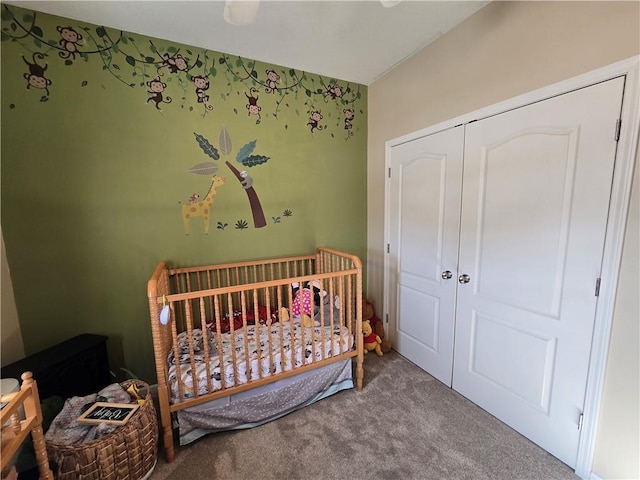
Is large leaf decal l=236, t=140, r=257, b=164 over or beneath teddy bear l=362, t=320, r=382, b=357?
over

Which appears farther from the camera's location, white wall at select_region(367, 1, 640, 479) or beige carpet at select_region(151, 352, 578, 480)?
beige carpet at select_region(151, 352, 578, 480)

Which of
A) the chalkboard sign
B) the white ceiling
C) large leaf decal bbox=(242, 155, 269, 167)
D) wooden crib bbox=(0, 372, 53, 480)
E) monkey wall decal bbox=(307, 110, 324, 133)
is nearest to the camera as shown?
wooden crib bbox=(0, 372, 53, 480)

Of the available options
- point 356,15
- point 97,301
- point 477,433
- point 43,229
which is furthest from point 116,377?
point 356,15

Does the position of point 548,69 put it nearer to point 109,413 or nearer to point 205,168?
point 205,168

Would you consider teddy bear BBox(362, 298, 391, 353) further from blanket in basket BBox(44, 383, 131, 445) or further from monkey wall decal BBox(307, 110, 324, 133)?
blanket in basket BBox(44, 383, 131, 445)

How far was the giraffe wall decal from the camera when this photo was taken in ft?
6.79

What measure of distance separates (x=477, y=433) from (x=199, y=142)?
2.69 m

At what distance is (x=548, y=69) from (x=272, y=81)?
1837 mm

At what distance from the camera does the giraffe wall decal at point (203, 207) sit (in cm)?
207

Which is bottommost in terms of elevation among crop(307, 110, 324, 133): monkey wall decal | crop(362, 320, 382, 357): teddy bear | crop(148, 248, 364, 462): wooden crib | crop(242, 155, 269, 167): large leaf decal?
crop(362, 320, 382, 357): teddy bear

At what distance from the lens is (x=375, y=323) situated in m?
2.65

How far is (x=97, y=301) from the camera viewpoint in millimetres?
1868

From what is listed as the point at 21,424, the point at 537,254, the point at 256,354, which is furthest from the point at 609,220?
the point at 21,424

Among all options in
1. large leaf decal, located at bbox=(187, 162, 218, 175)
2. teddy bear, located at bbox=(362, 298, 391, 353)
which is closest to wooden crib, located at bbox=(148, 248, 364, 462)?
teddy bear, located at bbox=(362, 298, 391, 353)
